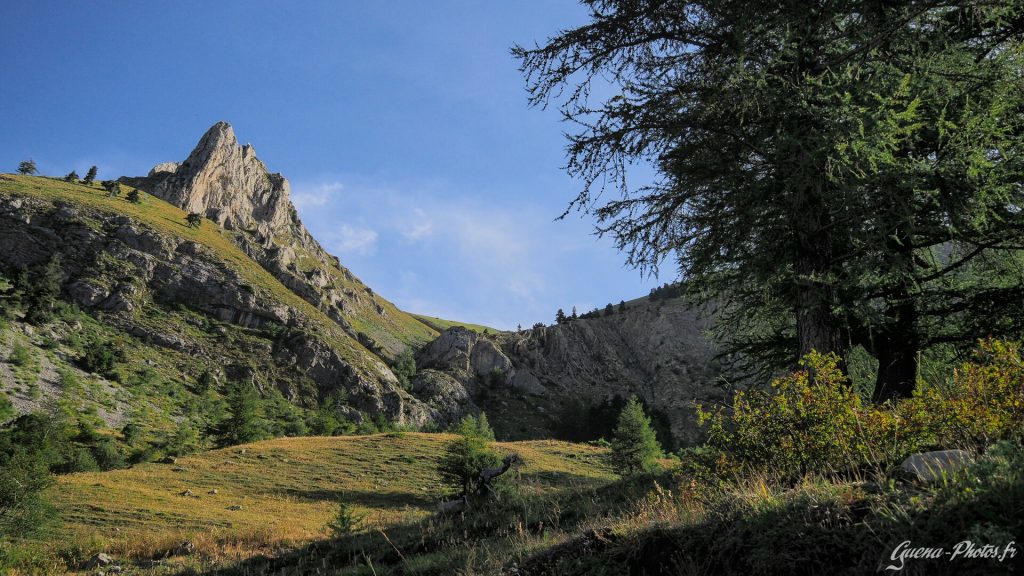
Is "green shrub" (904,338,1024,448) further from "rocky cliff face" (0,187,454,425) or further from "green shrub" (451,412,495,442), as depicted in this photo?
"rocky cliff face" (0,187,454,425)

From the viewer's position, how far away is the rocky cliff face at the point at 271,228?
13425 cm

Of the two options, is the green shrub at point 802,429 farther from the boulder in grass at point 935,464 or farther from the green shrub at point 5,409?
the green shrub at point 5,409

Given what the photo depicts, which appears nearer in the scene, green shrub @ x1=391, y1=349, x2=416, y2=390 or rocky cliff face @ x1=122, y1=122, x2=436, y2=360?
green shrub @ x1=391, y1=349, x2=416, y2=390

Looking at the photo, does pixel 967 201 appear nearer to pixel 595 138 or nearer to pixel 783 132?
pixel 783 132

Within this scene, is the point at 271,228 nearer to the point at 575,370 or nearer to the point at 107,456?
the point at 575,370

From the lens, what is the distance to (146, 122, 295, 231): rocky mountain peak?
152m

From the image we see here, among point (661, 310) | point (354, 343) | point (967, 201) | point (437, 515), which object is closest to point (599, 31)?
point (967, 201)

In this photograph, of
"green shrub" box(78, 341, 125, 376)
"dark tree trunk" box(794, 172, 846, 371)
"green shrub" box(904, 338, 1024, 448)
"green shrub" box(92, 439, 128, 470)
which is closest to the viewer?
"green shrub" box(904, 338, 1024, 448)

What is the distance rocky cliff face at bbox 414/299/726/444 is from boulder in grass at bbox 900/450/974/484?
91.8 meters

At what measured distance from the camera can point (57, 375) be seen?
2416 inches

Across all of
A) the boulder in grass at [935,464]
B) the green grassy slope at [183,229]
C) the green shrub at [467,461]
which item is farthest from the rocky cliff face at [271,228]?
the boulder in grass at [935,464]

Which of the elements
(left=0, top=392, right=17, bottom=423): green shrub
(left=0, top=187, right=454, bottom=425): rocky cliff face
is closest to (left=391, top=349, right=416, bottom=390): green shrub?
(left=0, top=187, right=454, bottom=425): rocky cliff face

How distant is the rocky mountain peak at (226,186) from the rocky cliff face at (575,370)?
279 feet

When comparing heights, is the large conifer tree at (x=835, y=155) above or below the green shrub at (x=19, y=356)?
below
